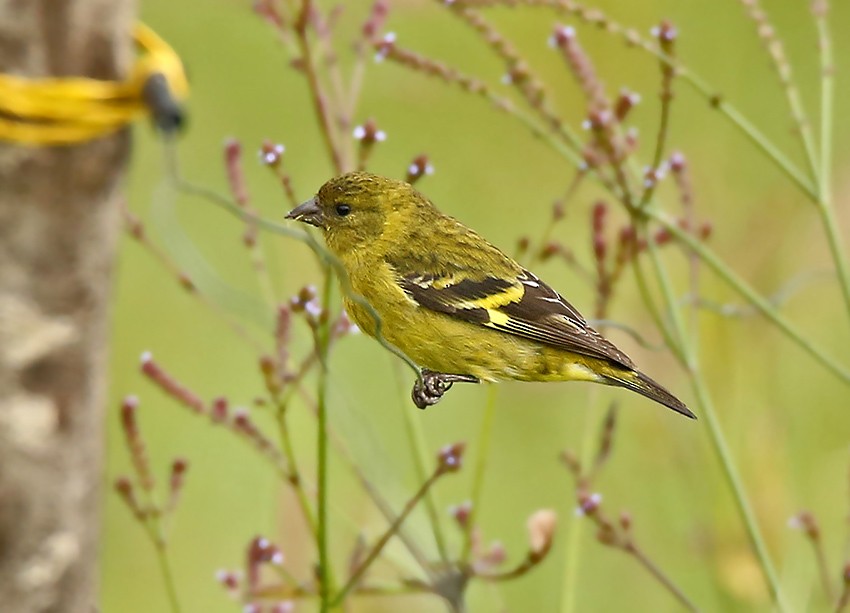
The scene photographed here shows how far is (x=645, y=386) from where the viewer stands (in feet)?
4.66

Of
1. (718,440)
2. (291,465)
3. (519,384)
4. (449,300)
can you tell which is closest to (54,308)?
(291,465)

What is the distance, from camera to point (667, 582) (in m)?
1.66

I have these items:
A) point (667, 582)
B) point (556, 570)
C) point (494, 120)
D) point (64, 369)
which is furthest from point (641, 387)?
point (494, 120)

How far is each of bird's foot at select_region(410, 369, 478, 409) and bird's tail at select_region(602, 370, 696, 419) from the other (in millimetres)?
172

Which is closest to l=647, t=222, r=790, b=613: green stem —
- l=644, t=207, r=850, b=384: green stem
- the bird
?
l=644, t=207, r=850, b=384: green stem

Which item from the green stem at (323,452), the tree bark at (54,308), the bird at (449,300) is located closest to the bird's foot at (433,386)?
the bird at (449,300)

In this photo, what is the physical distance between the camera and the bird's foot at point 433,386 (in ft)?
4.97

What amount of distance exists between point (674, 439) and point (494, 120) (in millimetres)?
1913

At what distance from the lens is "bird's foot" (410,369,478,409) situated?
4.97 ft

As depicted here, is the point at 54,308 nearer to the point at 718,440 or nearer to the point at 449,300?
the point at 449,300

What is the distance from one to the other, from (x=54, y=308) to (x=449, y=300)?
73 centimetres

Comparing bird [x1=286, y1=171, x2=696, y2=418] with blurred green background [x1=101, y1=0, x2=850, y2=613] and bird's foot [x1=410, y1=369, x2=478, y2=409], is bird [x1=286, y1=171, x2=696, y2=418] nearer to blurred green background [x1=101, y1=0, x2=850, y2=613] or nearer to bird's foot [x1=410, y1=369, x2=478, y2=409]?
bird's foot [x1=410, y1=369, x2=478, y2=409]

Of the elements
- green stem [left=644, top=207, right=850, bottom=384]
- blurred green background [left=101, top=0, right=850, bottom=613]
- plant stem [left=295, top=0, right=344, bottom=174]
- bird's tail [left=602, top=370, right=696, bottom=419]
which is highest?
plant stem [left=295, top=0, right=344, bottom=174]

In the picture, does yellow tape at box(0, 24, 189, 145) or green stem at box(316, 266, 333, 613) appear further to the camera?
green stem at box(316, 266, 333, 613)
